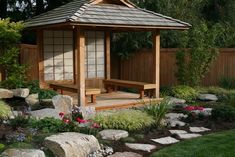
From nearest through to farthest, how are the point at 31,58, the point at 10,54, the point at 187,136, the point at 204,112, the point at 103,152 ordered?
1. the point at 103,152
2. the point at 187,136
3. the point at 204,112
4. the point at 10,54
5. the point at 31,58

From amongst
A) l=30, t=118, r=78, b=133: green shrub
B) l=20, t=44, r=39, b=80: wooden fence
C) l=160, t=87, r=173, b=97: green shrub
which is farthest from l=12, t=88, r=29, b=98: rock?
l=160, t=87, r=173, b=97: green shrub

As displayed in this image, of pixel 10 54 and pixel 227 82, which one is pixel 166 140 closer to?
pixel 10 54

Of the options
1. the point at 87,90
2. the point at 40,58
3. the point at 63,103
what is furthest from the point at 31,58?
the point at 63,103

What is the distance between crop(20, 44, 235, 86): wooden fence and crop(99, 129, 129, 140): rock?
21.3 feet

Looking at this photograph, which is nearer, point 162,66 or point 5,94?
point 5,94

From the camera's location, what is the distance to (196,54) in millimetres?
13734

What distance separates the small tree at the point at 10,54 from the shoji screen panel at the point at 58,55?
1121mm

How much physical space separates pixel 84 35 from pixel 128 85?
225 cm

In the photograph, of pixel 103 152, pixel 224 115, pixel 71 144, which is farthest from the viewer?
pixel 224 115

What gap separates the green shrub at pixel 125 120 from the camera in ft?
27.6

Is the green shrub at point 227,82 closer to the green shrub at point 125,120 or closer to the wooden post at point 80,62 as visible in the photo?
the wooden post at point 80,62

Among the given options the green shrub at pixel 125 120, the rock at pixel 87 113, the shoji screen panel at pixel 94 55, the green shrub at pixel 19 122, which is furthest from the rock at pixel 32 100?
the shoji screen panel at pixel 94 55

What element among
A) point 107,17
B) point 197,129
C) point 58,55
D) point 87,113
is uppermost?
point 107,17

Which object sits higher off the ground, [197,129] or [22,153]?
[22,153]
